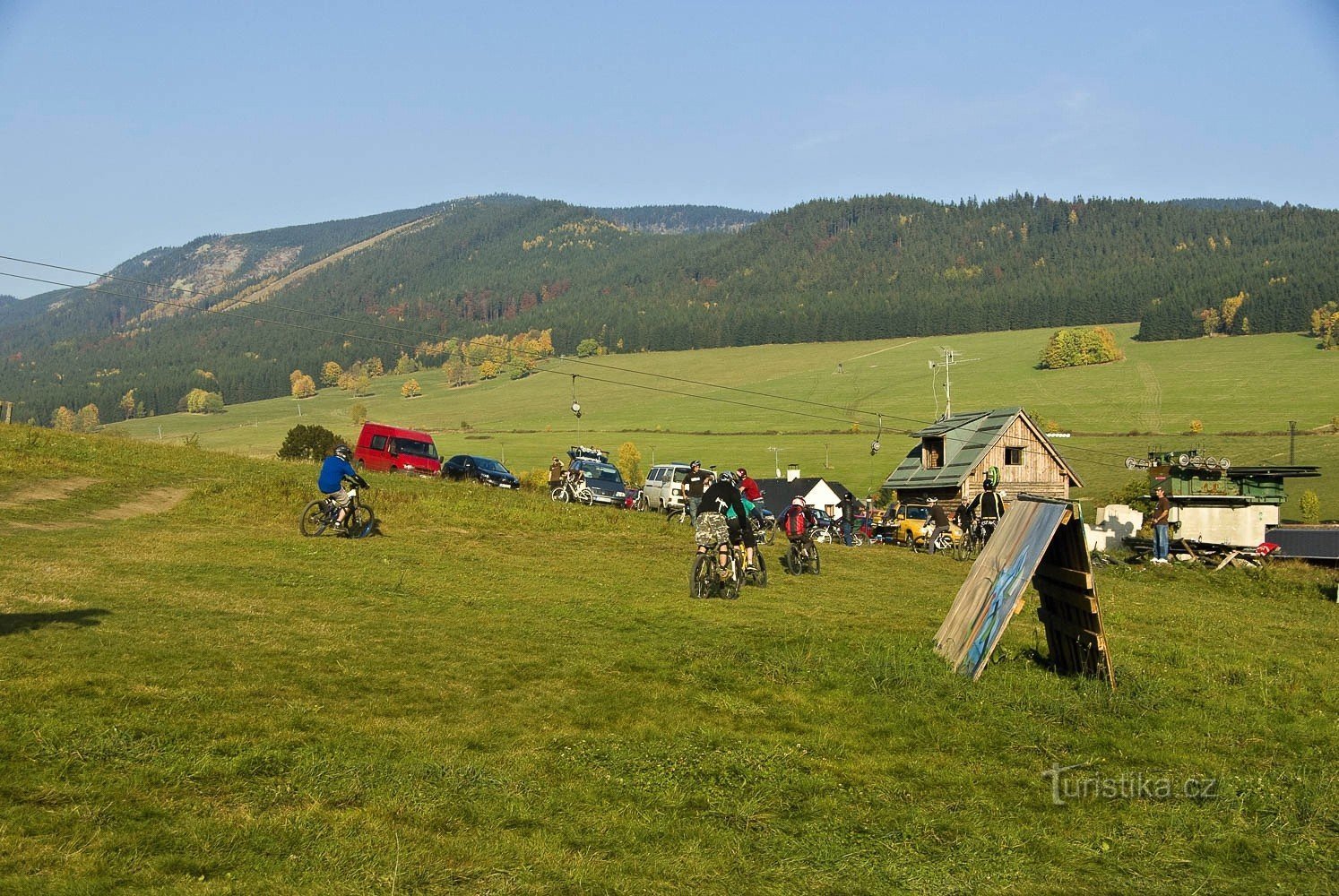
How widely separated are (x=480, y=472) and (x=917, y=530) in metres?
17.0

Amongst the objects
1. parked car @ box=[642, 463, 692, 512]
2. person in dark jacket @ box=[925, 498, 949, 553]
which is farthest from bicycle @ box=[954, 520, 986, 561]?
parked car @ box=[642, 463, 692, 512]

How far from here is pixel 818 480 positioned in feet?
261

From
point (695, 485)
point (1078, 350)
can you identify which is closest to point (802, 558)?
point (695, 485)

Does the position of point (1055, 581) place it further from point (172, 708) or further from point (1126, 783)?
point (172, 708)

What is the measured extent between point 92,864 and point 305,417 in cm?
14715

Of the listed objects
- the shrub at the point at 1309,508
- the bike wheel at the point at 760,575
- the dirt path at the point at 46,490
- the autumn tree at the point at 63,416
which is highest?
the dirt path at the point at 46,490

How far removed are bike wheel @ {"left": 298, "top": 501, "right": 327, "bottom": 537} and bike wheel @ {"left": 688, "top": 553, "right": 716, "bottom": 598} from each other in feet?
28.0

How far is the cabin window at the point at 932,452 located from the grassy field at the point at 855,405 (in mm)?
24559

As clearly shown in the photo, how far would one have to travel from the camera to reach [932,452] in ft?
186

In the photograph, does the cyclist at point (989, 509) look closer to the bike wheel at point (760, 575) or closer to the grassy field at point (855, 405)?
the bike wheel at point (760, 575)

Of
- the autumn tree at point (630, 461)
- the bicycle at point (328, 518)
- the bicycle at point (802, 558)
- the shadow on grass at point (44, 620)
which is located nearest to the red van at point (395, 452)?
the bicycle at point (328, 518)

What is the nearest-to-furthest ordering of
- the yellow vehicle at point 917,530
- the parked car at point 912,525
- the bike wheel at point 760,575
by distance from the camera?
the bike wheel at point 760,575 → the yellow vehicle at point 917,530 → the parked car at point 912,525

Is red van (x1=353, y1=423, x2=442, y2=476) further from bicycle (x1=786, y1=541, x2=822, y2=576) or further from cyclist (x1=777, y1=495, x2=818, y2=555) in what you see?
cyclist (x1=777, y1=495, x2=818, y2=555)

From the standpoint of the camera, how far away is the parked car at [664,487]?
4159 centimetres
